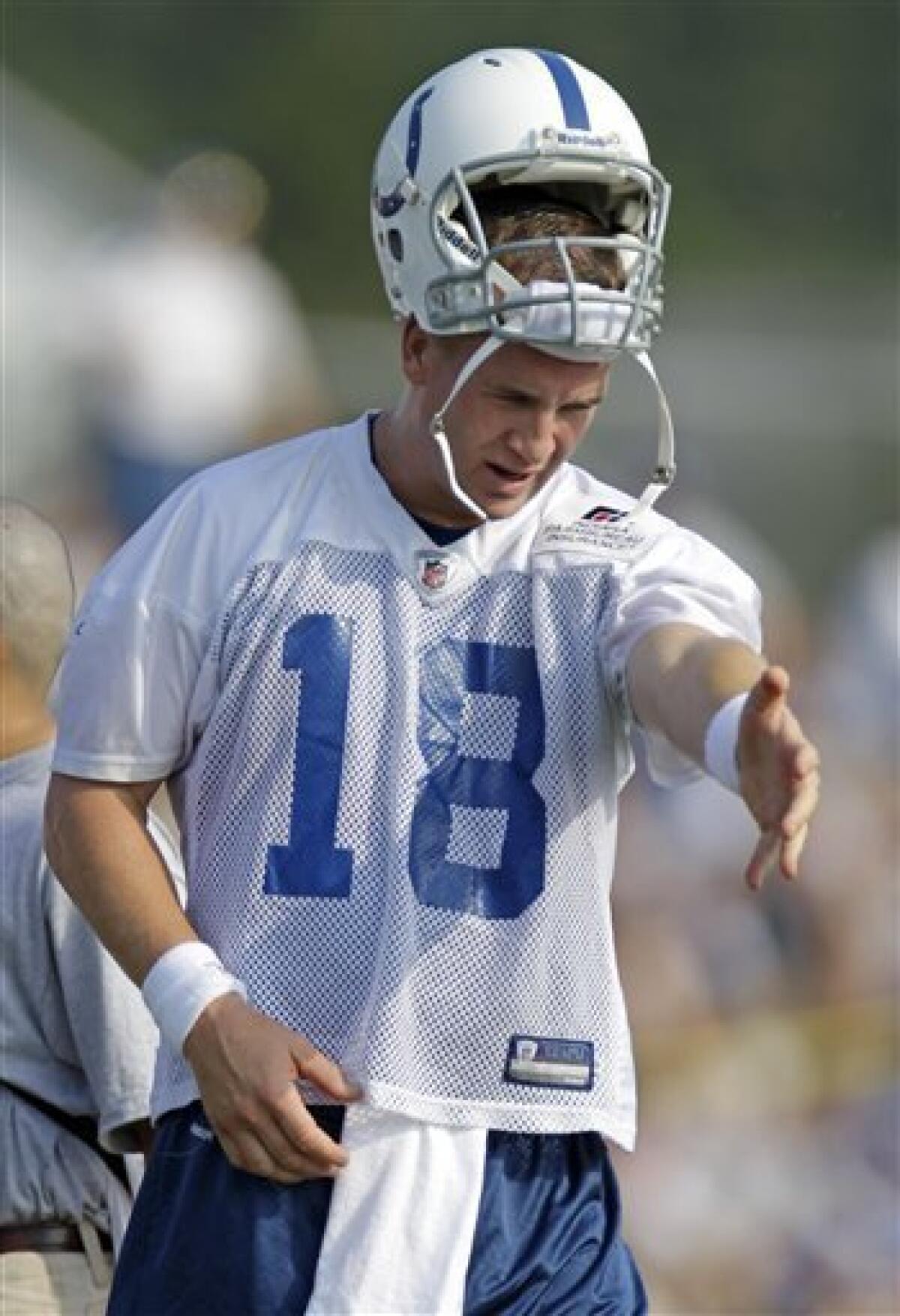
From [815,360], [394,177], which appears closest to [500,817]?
[394,177]

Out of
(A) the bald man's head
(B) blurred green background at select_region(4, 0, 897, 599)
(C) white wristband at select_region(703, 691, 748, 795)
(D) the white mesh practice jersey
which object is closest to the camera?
(C) white wristband at select_region(703, 691, 748, 795)

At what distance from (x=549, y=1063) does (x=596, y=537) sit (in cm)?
58

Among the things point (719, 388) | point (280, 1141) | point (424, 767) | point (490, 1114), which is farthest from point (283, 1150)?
point (719, 388)

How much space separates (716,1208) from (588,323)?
12.2 ft

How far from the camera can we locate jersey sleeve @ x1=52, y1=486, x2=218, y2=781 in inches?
112

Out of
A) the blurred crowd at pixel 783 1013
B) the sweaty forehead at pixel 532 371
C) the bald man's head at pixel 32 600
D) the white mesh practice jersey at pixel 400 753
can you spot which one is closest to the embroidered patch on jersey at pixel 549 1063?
the white mesh practice jersey at pixel 400 753

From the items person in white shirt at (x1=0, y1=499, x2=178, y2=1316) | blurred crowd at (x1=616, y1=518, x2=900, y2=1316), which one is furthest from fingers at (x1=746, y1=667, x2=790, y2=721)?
blurred crowd at (x1=616, y1=518, x2=900, y2=1316)

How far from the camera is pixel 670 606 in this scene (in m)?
2.81

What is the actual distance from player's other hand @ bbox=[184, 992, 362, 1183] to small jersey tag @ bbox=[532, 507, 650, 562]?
0.62 metres

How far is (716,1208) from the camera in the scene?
6.04 m

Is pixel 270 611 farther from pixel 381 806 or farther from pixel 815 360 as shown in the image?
pixel 815 360

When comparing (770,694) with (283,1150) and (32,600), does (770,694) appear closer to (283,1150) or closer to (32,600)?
(283,1150)

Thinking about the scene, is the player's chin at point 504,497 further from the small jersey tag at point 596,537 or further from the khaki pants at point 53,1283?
the khaki pants at point 53,1283

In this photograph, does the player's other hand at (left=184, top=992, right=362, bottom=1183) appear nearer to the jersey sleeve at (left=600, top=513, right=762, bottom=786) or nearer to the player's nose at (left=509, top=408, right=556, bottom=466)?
the jersey sleeve at (left=600, top=513, right=762, bottom=786)
